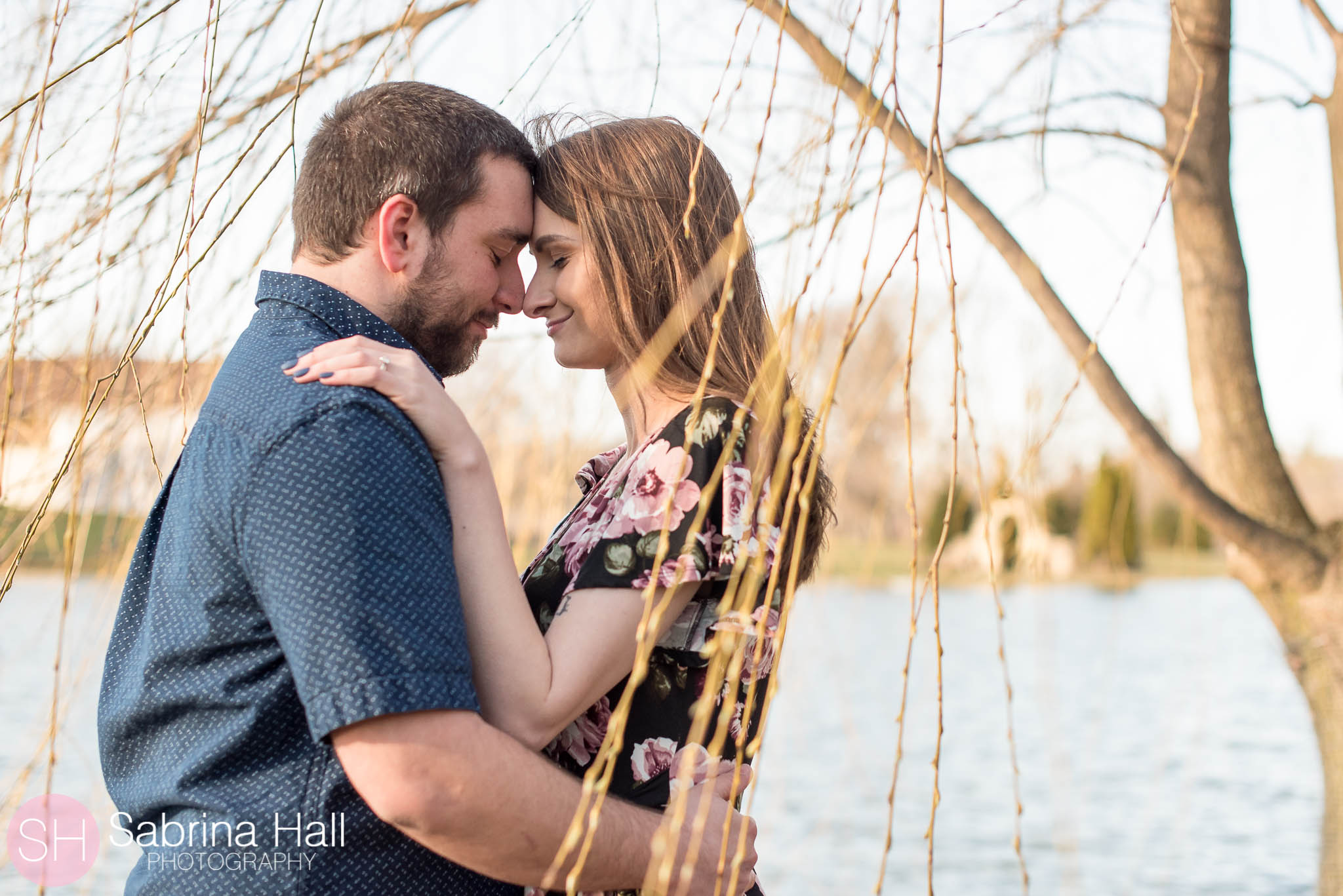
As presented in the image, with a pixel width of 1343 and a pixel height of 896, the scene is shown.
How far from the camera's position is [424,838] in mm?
957

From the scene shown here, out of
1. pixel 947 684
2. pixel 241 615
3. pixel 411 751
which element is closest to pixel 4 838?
pixel 241 615

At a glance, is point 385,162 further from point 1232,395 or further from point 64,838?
point 64,838

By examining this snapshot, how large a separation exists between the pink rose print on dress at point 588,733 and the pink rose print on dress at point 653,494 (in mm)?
198

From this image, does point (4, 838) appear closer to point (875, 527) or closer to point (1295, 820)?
point (875, 527)

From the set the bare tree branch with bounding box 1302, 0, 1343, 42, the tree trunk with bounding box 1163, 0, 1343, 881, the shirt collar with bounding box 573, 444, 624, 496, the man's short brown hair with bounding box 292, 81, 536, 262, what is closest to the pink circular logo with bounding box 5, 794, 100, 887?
Answer: the shirt collar with bounding box 573, 444, 624, 496

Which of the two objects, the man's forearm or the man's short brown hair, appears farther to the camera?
the man's short brown hair

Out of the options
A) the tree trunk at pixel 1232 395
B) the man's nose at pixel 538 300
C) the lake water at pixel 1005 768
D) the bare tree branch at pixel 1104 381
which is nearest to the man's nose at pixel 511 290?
the man's nose at pixel 538 300

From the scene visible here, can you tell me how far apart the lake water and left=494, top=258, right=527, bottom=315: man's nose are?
33.7 inches

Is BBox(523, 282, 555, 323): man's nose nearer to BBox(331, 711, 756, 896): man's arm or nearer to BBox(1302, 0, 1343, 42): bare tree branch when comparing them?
BBox(331, 711, 756, 896): man's arm

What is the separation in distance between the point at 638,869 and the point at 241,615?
457 millimetres

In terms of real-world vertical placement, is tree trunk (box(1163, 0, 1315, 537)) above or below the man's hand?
above

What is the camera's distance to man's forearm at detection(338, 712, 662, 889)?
921mm

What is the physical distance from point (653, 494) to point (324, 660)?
17.0 inches

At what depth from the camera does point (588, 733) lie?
1.24 m
